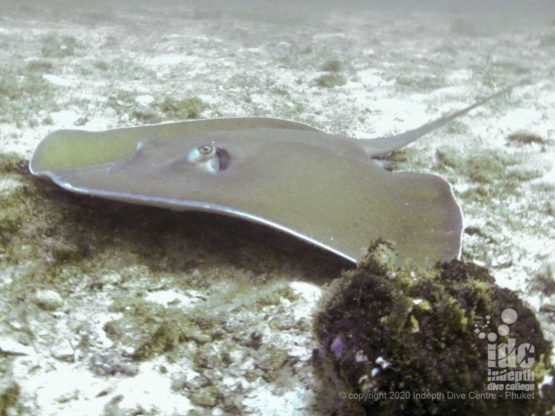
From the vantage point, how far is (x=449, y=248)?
2910mm

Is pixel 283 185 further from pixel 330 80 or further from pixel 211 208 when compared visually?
pixel 330 80

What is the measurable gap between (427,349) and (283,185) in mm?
1473

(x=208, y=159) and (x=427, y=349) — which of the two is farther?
(x=208, y=159)

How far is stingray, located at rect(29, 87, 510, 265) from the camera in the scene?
272cm

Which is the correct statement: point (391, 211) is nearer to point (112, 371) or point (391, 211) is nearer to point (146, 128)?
point (112, 371)

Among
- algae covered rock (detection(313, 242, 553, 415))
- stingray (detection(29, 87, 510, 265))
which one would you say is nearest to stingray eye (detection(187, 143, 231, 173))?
stingray (detection(29, 87, 510, 265))

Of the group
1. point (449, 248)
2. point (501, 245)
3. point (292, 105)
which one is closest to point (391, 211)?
point (449, 248)

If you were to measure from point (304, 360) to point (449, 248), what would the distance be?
1156 mm

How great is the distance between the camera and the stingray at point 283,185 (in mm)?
2723

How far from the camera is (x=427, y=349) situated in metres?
1.87

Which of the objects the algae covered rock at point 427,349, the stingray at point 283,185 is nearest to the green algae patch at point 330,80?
the stingray at point 283,185

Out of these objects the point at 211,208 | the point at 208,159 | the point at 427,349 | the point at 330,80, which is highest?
the point at 330,80

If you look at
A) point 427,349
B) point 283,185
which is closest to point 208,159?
point 283,185

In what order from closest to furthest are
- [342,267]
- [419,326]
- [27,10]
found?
[419,326] < [342,267] < [27,10]
